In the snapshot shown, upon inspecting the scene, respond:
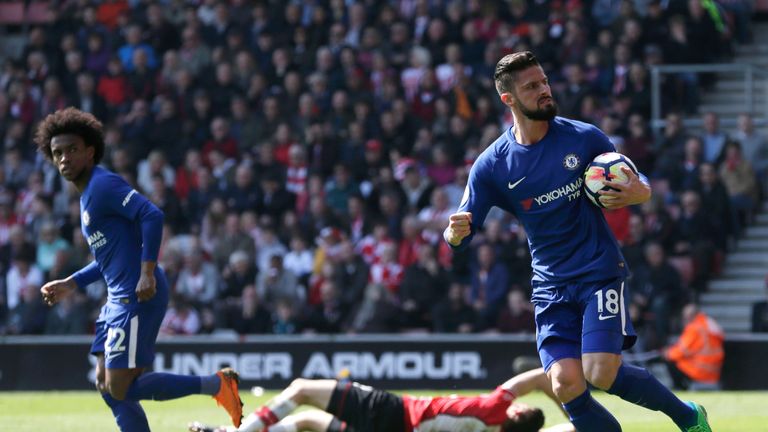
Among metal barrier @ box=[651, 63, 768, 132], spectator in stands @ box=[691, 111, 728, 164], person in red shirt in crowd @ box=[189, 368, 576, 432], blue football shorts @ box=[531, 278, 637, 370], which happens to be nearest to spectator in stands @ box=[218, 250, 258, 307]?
metal barrier @ box=[651, 63, 768, 132]

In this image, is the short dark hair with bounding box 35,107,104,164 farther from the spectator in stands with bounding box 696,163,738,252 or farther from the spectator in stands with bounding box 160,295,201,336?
the spectator in stands with bounding box 696,163,738,252

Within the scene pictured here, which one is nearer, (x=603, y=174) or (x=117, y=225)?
(x=603, y=174)

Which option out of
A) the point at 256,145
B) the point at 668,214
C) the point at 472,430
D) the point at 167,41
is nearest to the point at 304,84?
the point at 256,145

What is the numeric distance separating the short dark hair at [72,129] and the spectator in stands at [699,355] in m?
9.03

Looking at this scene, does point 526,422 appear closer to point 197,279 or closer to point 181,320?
point 181,320

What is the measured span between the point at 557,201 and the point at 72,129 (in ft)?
10.9

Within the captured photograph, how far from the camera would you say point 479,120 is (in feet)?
62.6

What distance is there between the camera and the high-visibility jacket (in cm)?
1617

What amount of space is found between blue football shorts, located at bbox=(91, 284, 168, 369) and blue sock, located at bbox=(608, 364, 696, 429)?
303cm

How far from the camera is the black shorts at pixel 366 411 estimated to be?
329 inches

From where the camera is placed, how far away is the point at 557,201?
752 centimetres

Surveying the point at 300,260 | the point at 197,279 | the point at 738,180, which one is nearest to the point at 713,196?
the point at 738,180

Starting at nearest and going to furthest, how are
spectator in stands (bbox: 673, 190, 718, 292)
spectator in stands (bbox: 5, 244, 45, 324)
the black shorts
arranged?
the black shorts < spectator in stands (bbox: 673, 190, 718, 292) < spectator in stands (bbox: 5, 244, 45, 324)

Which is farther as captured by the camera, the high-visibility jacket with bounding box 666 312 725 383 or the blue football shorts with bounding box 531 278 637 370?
the high-visibility jacket with bounding box 666 312 725 383
